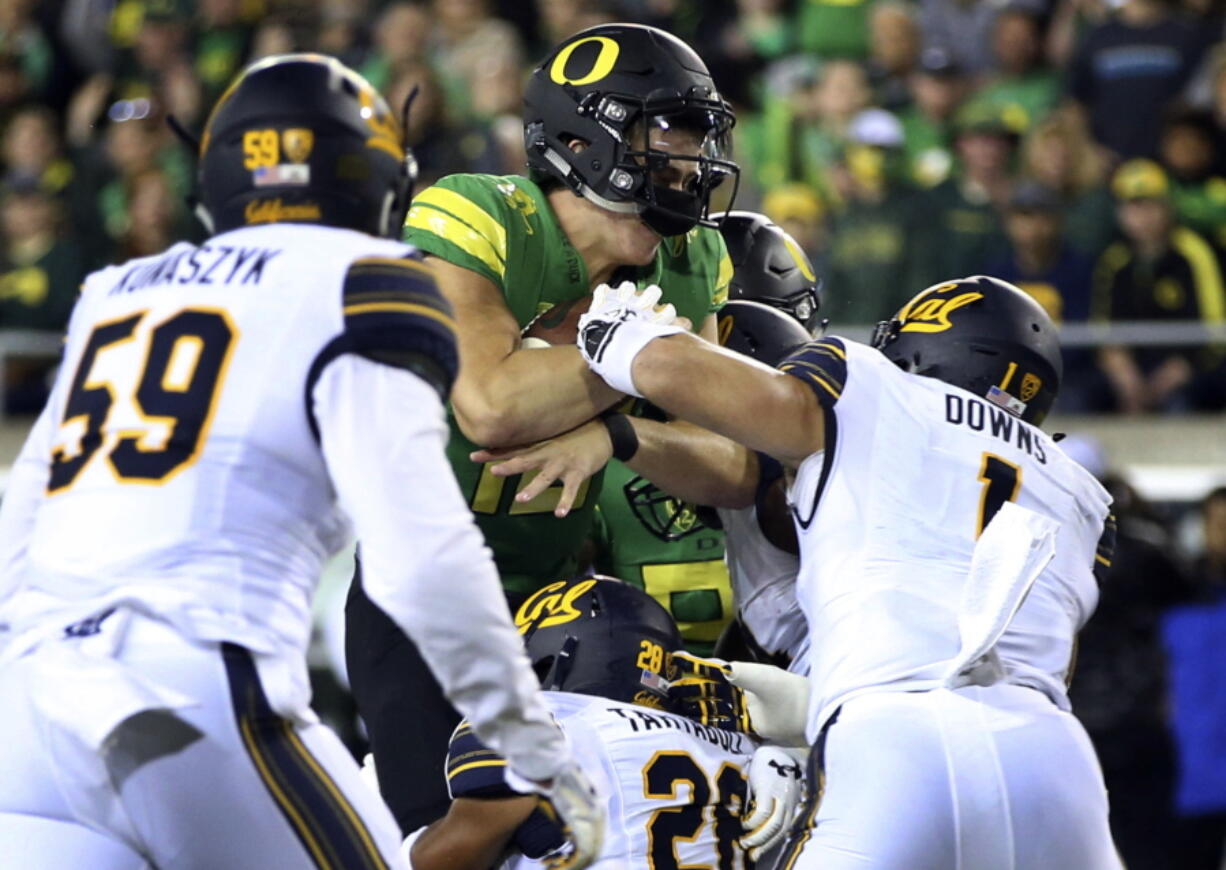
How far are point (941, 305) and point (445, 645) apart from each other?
6.41 ft

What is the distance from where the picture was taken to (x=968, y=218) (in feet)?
31.5

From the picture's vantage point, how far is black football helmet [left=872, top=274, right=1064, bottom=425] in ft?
14.8

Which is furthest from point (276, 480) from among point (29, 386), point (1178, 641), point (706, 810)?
point (29, 386)

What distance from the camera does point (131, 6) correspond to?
1241 cm

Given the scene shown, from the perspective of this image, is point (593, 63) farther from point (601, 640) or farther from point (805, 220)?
point (805, 220)

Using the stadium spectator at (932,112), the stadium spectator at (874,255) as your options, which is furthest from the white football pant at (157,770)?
the stadium spectator at (932,112)

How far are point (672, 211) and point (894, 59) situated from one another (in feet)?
20.4

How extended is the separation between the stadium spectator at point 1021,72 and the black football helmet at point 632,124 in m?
5.96

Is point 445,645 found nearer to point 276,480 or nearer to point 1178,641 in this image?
point 276,480

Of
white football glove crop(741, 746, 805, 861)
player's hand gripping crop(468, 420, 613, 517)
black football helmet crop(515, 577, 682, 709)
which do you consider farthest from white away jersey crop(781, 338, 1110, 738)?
player's hand gripping crop(468, 420, 613, 517)

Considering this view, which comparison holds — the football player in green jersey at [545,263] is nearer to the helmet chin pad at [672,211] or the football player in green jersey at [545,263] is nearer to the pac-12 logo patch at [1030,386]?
the helmet chin pad at [672,211]

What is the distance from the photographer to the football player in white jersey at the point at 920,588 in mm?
3965

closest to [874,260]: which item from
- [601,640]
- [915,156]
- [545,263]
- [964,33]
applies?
[915,156]

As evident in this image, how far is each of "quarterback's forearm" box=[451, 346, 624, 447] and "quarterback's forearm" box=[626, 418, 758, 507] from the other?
0.18 m
